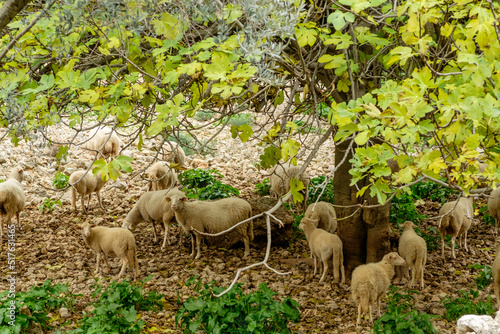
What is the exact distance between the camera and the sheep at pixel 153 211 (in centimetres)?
816

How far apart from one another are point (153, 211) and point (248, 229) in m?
1.64

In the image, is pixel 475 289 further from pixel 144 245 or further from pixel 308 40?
pixel 144 245

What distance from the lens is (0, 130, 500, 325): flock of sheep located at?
588 cm

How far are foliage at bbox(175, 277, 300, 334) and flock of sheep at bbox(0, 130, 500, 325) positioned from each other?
1.07 m

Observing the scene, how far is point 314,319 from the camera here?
19.3 ft

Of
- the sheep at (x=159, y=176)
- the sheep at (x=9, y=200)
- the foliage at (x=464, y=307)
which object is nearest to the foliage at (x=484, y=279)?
the foliage at (x=464, y=307)

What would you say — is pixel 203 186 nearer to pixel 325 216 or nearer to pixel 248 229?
pixel 248 229

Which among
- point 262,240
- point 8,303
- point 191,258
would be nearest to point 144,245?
point 191,258

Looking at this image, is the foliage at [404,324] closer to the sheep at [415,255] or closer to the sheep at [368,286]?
the sheep at [368,286]

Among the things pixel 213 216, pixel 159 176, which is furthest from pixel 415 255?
pixel 159 176

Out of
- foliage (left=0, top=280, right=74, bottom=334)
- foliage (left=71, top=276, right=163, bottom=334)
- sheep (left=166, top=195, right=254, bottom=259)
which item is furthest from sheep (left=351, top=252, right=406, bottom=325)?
foliage (left=0, top=280, right=74, bottom=334)

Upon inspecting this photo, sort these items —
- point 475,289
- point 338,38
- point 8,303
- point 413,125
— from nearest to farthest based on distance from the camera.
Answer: point 413,125
point 338,38
point 8,303
point 475,289

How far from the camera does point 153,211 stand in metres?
8.33

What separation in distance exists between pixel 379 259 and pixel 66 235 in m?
5.26
